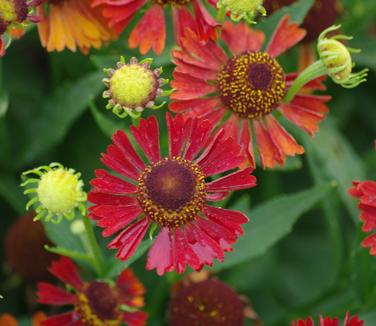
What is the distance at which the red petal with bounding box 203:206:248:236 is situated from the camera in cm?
101

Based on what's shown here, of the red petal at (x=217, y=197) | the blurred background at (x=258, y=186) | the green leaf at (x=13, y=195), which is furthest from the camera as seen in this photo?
the green leaf at (x=13, y=195)

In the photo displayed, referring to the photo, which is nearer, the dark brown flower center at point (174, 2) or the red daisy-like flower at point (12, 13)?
the red daisy-like flower at point (12, 13)

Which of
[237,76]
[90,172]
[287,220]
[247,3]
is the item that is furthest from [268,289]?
[247,3]

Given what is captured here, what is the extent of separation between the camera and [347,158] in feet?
5.02

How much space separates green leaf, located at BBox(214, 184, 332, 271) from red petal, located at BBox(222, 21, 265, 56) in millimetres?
260

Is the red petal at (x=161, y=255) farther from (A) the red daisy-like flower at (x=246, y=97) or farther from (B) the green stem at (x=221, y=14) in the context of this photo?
(B) the green stem at (x=221, y=14)

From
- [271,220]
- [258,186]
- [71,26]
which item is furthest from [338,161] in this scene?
[71,26]

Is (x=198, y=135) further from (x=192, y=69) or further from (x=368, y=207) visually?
(x=368, y=207)

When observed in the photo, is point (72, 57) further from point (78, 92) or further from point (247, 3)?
point (247, 3)

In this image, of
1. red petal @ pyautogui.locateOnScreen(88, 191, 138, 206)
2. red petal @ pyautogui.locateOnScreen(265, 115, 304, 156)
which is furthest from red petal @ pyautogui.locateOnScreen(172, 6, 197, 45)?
red petal @ pyautogui.locateOnScreen(88, 191, 138, 206)

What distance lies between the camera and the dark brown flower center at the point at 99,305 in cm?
118

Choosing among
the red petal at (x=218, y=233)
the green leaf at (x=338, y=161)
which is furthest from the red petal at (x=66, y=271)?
the green leaf at (x=338, y=161)

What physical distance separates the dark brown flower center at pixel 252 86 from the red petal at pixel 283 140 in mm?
29

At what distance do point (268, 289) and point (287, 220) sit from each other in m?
0.31
